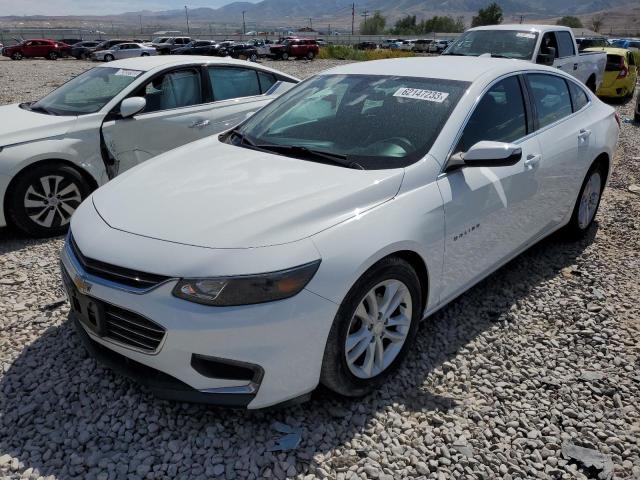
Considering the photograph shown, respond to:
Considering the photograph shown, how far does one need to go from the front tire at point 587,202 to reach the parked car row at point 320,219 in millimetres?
27

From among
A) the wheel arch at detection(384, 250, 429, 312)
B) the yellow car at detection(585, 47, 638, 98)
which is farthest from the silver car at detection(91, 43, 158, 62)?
the wheel arch at detection(384, 250, 429, 312)

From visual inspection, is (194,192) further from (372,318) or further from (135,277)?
(372,318)

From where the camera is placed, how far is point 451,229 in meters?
2.98

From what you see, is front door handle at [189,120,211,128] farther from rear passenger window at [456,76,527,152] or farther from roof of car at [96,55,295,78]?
rear passenger window at [456,76,527,152]

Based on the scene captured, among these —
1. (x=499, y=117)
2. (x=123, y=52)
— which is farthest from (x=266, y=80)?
(x=123, y=52)

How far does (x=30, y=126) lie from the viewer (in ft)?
16.0

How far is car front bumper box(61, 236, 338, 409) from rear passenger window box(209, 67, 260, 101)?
154 inches

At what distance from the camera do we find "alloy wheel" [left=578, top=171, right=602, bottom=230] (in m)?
4.66

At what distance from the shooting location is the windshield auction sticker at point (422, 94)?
3279 mm

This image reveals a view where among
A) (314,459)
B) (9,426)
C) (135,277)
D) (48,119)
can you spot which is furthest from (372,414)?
(48,119)

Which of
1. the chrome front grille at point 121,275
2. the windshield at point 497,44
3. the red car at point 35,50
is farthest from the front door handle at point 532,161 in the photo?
the red car at point 35,50

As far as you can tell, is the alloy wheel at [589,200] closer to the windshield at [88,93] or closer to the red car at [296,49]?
the windshield at [88,93]

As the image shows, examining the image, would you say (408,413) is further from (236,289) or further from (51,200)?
(51,200)

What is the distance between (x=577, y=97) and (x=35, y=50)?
40563 mm
